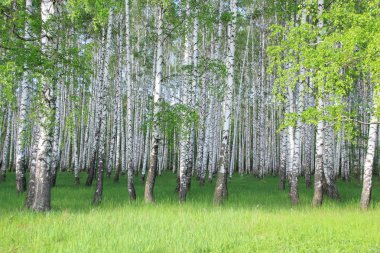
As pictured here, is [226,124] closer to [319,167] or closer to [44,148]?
[319,167]

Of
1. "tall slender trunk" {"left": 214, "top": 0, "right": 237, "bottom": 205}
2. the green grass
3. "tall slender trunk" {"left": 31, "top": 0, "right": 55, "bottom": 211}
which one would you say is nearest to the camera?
the green grass

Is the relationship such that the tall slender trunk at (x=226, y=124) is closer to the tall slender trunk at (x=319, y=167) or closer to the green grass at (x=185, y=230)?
the green grass at (x=185, y=230)

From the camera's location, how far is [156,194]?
15.4 metres

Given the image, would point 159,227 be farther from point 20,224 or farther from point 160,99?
point 160,99

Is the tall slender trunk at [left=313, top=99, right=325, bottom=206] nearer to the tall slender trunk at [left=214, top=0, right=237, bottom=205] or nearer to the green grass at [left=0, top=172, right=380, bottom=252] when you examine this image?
the green grass at [left=0, top=172, right=380, bottom=252]

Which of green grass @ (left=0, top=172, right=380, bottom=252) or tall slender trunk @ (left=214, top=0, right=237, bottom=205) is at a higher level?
tall slender trunk @ (left=214, top=0, right=237, bottom=205)

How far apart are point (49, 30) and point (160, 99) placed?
4.20m

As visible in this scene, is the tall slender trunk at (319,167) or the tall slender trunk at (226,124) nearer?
the tall slender trunk at (226,124)

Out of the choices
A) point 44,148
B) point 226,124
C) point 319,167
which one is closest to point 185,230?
point 44,148

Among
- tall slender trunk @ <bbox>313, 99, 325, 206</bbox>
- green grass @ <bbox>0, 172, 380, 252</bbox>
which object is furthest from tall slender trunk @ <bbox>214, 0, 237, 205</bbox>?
tall slender trunk @ <bbox>313, 99, 325, 206</bbox>

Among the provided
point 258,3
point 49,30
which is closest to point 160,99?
point 49,30

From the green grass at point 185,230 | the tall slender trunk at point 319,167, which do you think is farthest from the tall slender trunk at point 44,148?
the tall slender trunk at point 319,167

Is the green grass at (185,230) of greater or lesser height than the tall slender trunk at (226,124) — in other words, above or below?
below

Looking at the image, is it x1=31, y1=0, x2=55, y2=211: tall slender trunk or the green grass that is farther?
x1=31, y1=0, x2=55, y2=211: tall slender trunk
